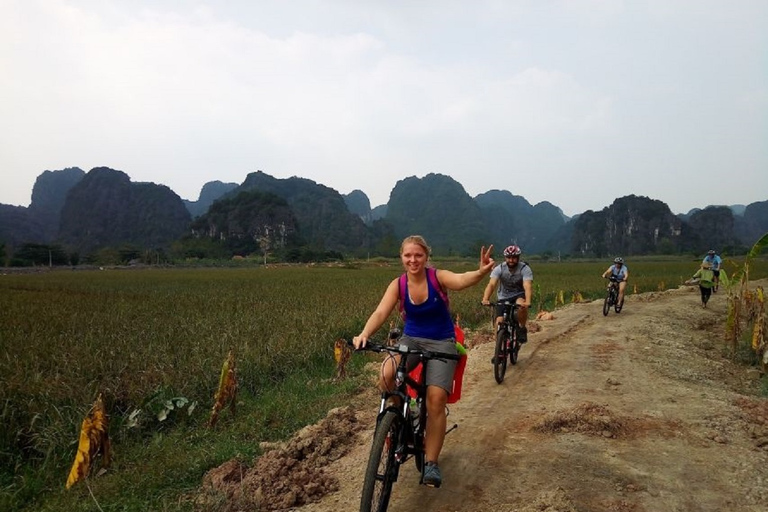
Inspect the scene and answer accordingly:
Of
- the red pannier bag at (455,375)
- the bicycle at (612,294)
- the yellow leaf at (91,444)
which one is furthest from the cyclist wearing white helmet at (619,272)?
the yellow leaf at (91,444)

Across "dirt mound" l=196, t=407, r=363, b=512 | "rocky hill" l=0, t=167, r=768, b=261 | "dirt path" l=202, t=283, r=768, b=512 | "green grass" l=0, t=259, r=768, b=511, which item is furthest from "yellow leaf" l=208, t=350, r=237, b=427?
"rocky hill" l=0, t=167, r=768, b=261

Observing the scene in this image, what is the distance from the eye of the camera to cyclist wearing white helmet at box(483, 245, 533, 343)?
21.6ft

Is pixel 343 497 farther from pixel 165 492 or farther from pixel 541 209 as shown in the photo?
pixel 541 209

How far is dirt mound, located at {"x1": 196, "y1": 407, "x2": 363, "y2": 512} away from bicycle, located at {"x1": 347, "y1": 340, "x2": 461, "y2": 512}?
0.83m

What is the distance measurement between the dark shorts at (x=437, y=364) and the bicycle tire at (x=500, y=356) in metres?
2.98

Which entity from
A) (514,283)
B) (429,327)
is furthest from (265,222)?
(429,327)

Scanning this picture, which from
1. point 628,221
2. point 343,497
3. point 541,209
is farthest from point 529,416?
point 541,209

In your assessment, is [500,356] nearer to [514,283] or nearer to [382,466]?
[514,283]

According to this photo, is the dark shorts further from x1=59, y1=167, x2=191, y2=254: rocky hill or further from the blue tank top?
x1=59, y1=167, x2=191, y2=254: rocky hill

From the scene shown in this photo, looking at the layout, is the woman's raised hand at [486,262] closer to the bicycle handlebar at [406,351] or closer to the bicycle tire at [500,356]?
the bicycle handlebar at [406,351]

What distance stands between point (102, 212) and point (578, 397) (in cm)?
10739

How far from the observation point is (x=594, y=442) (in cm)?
417

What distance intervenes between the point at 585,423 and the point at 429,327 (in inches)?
86.2

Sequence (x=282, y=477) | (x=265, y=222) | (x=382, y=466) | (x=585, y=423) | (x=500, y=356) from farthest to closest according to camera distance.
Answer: (x=265, y=222) → (x=500, y=356) → (x=585, y=423) → (x=282, y=477) → (x=382, y=466)
